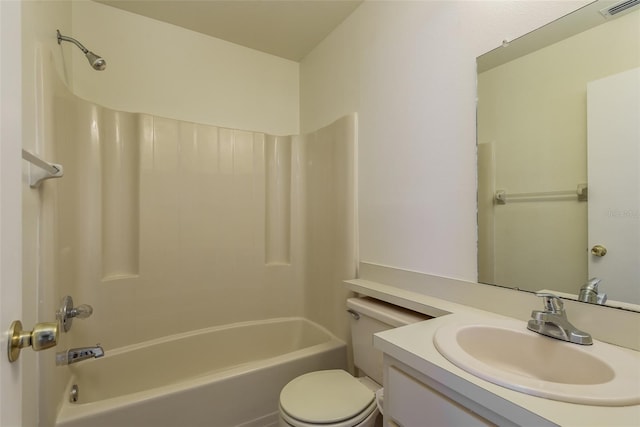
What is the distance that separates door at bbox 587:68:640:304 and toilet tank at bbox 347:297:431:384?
1.99 ft

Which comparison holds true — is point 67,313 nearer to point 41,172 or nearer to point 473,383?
point 41,172

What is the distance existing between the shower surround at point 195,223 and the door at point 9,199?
99 centimetres

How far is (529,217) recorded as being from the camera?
104cm

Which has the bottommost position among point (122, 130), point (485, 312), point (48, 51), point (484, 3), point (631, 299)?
point (485, 312)

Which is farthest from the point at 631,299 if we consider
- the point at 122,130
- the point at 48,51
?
the point at 122,130

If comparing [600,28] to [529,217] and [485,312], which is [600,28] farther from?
[485,312]

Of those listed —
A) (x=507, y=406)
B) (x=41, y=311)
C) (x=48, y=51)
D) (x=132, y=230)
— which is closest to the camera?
(x=507, y=406)

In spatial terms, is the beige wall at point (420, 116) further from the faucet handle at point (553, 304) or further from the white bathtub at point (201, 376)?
the white bathtub at point (201, 376)

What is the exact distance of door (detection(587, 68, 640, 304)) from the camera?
79 centimetres

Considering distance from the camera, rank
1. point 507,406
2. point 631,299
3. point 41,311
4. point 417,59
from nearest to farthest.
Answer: point 507,406
point 631,299
point 41,311
point 417,59

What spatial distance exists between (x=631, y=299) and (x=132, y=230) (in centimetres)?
230

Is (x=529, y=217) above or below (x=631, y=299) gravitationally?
above

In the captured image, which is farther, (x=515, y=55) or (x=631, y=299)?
(x=515, y=55)

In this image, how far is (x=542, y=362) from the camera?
32.5 inches
